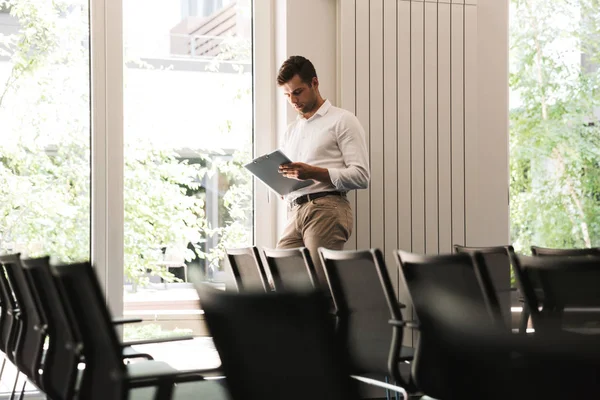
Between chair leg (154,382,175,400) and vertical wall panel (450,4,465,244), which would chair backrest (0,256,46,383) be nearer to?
chair leg (154,382,175,400)

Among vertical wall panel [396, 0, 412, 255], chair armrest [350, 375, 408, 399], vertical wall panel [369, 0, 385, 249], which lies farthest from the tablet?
chair armrest [350, 375, 408, 399]

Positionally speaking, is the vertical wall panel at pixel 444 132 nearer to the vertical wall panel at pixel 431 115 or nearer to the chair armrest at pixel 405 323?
the vertical wall panel at pixel 431 115

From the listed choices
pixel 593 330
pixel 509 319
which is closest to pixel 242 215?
pixel 509 319

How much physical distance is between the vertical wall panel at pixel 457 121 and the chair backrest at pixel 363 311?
103 inches

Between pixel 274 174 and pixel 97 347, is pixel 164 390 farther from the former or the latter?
pixel 274 174

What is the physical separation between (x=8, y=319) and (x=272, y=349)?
2.60 m

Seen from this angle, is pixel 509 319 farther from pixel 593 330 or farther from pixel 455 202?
pixel 455 202

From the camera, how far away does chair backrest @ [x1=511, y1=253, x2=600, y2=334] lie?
2.16m

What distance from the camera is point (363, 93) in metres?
5.36

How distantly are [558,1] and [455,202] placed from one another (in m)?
1.98

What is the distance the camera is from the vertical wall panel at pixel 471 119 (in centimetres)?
564

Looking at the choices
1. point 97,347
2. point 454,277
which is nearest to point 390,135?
point 454,277

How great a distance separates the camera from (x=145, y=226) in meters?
5.29

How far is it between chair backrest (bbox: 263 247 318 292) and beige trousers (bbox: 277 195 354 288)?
3.67 ft
